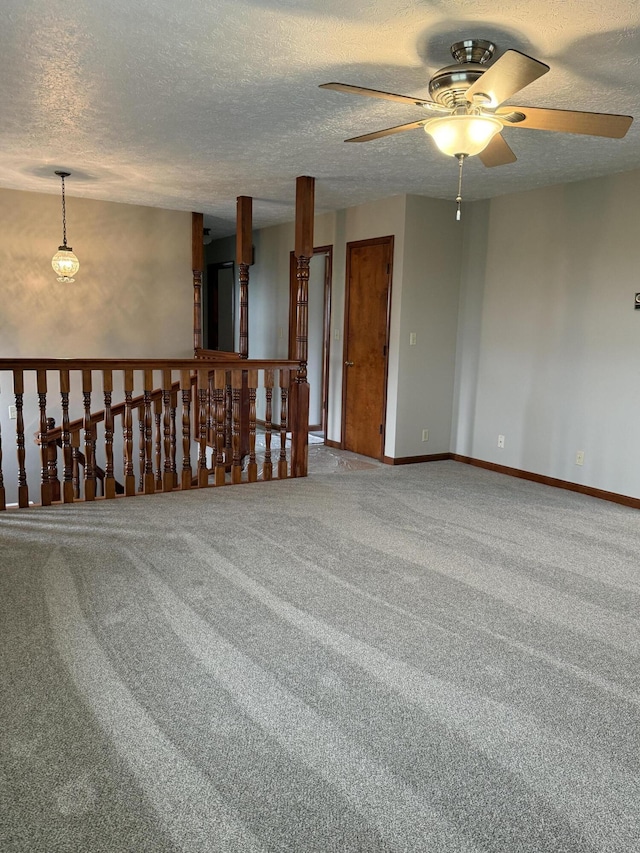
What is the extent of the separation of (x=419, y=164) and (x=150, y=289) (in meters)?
3.57

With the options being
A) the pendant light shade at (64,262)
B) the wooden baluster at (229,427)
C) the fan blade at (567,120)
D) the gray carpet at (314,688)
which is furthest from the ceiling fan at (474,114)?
the pendant light shade at (64,262)

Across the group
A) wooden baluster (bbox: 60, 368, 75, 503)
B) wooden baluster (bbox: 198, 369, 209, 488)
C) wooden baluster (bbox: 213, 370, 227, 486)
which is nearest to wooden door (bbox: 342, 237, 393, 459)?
wooden baluster (bbox: 213, 370, 227, 486)

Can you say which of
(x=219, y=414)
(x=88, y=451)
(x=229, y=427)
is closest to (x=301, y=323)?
(x=219, y=414)

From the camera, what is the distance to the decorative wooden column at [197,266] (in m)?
7.07

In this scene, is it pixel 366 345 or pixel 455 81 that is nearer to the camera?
pixel 455 81

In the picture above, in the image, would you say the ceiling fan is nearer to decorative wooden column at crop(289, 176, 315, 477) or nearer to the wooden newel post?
decorative wooden column at crop(289, 176, 315, 477)

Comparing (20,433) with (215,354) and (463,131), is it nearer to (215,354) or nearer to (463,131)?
(215,354)

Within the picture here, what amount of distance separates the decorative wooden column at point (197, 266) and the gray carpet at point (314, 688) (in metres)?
3.61

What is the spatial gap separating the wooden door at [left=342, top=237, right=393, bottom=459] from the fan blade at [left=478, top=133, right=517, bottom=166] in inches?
Result: 108

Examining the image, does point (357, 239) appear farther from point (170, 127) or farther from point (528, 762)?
point (528, 762)

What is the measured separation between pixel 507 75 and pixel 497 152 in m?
0.81

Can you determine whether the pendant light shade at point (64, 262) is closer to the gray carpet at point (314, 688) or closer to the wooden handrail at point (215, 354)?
the wooden handrail at point (215, 354)

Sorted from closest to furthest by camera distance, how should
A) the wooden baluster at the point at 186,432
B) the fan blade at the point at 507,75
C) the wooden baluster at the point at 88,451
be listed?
the fan blade at the point at 507,75
the wooden baluster at the point at 88,451
the wooden baluster at the point at 186,432

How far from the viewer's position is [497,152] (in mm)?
2951
